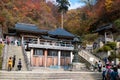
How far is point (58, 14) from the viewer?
8131 centimetres

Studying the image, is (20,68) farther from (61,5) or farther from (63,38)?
(61,5)

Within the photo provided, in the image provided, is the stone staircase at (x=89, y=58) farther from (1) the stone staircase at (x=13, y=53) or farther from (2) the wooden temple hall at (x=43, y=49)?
(1) the stone staircase at (x=13, y=53)

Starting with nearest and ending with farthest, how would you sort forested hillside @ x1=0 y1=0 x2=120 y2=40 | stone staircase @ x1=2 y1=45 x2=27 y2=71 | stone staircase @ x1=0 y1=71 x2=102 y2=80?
stone staircase @ x1=0 y1=71 x2=102 y2=80
stone staircase @ x1=2 y1=45 x2=27 y2=71
forested hillside @ x1=0 y1=0 x2=120 y2=40

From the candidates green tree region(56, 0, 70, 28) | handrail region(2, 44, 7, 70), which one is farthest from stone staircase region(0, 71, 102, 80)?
green tree region(56, 0, 70, 28)

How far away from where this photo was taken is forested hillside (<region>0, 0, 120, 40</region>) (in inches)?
2249

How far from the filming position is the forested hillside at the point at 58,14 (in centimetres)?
5711

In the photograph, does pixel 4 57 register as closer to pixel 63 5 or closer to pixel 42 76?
pixel 42 76

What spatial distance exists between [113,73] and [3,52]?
18672 mm

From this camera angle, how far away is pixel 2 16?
55.0m

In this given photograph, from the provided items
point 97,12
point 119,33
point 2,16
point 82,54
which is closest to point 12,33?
point 2,16

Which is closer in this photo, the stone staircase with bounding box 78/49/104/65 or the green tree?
the stone staircase with bounding box 78/49/104/65

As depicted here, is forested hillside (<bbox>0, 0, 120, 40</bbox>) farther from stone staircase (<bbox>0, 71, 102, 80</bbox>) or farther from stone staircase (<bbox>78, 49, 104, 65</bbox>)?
stone staircase (<bbox>0, 71, 102, 80</bbox>)

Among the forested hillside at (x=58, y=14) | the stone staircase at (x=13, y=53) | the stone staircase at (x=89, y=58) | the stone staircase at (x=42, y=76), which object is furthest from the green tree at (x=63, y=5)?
the stone staircase at (x=42, y=76)

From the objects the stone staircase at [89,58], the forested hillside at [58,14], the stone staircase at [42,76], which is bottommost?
the stone staircase at [42,76]
